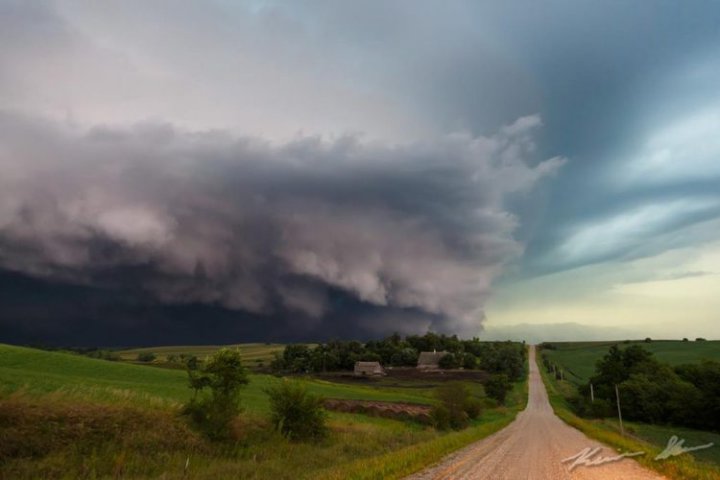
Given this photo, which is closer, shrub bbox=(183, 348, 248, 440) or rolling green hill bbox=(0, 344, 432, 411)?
shrub bbox=(183, 348, 248, 440)

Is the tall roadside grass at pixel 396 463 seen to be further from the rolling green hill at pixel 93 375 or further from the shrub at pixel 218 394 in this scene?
the rolling green hill at pixel 93 375

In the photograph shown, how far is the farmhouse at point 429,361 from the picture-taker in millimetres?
169575

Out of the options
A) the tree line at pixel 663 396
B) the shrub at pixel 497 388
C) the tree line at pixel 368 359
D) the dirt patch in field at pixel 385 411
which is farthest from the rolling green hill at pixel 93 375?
the tree line at pixel 368 359

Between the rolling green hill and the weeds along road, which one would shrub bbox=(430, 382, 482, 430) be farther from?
the weeds along road

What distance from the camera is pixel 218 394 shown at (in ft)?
101

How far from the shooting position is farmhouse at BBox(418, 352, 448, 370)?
169575 mm

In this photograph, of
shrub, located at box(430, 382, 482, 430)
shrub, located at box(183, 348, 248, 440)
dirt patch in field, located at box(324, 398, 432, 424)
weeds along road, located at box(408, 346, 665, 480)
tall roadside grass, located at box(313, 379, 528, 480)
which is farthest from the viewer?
dirt patch in field, located at box(324, 398, 432, 424)

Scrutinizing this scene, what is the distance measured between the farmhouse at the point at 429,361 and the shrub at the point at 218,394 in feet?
474

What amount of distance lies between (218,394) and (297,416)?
720cm

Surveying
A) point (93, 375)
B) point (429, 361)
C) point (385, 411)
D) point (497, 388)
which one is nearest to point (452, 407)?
point (385, 411)

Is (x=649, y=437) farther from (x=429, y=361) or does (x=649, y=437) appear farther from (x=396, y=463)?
(x=429, y=361)

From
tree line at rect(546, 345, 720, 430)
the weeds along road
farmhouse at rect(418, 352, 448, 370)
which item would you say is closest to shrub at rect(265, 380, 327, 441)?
the weeds along road

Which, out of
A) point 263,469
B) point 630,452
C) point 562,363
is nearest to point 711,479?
point 630,452

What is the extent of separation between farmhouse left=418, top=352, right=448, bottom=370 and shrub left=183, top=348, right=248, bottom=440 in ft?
474
